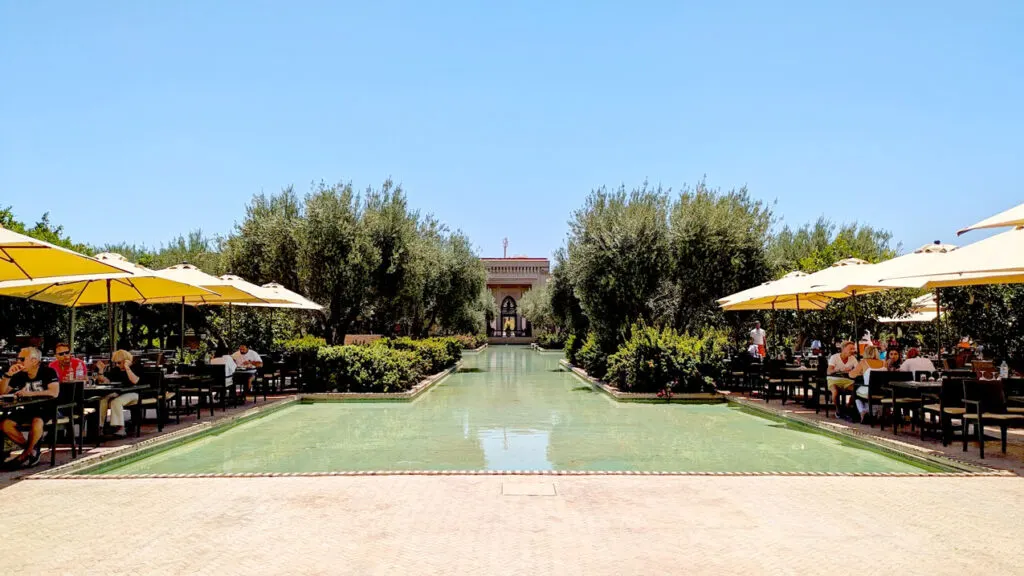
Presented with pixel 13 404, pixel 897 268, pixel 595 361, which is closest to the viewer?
pixel 13 404

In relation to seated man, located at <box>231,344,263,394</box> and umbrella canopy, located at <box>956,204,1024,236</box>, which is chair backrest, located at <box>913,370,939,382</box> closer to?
umbrella canopy, located at <box>956,204,1024,236</box>

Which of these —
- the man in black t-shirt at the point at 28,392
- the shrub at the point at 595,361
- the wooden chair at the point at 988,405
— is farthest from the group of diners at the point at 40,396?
the shrub at the point at 595,361

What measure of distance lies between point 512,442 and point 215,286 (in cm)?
582

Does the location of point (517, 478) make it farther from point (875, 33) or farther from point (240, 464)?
point (875, 33)

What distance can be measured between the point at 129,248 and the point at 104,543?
118ft

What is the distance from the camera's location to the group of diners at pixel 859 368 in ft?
30.3

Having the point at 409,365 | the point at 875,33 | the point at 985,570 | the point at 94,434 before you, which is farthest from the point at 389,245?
the point at 985,570

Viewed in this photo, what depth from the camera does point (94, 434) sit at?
324 inches

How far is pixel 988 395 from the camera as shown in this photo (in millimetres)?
7121

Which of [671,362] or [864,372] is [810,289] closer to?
[864,372]

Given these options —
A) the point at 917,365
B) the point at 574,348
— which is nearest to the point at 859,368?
the point at 917,365

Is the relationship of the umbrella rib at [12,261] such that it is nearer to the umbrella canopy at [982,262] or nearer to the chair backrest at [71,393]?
the chair backrest at [71,393]

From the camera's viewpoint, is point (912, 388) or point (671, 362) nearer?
point (912, 388)

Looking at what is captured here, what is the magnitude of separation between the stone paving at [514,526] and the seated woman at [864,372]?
3.03 meters
